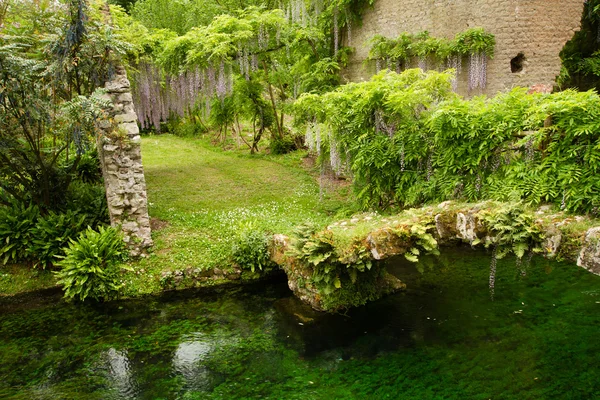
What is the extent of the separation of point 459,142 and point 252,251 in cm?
490

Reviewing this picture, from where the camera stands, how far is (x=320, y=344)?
24.5 ft

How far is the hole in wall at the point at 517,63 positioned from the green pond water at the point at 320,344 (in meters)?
6.57

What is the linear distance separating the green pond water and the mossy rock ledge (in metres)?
0.47

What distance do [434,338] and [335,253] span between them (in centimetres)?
213

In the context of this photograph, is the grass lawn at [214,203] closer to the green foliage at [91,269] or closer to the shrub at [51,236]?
the green foliage at [91,269]

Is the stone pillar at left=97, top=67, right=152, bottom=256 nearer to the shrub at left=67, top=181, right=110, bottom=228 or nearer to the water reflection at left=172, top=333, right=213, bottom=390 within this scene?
the shrub at left=67, top=181, right=110, bottom=228

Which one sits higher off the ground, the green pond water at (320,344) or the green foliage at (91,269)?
the green foliage at (91,269)

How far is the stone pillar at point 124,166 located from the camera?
9.67 meters

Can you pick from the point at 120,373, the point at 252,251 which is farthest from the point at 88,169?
the point at 120,373

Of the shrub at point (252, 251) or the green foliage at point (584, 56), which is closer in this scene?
the shrub at point (252, 251)

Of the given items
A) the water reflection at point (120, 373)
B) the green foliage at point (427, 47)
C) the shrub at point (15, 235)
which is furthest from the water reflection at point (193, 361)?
the green foliage at point (427, 47)

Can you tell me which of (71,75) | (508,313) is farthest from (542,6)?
(71,75)

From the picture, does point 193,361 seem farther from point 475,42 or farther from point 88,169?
point 475,42

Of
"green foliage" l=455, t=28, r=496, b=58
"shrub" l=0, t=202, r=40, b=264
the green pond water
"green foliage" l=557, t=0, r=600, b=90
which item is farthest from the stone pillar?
"green foliage" l=557, t=0, r=600, b=90
